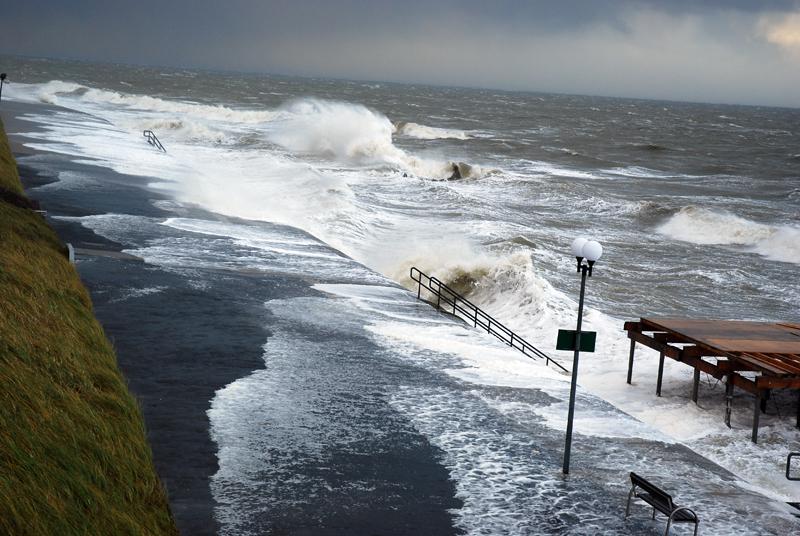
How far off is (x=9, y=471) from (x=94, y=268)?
554 inches

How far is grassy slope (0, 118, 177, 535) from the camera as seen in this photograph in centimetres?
820

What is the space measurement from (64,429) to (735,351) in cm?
1231

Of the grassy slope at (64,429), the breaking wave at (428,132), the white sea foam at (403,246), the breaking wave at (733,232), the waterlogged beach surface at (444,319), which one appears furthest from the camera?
the breaking wave at (428,132)

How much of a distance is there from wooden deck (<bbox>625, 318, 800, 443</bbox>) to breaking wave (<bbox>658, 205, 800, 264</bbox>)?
22.4m

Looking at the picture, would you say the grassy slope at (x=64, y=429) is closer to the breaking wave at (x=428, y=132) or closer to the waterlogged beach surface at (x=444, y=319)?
the waterlogged beach surface at (x=444, y=319)

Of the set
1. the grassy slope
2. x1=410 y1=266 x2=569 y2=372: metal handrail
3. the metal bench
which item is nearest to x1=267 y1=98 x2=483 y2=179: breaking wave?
x1=410 y1=266 x2=569 y2=372: metal handrail

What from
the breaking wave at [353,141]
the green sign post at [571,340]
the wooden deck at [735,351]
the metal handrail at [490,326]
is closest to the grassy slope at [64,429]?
the green sign post at [571,340]

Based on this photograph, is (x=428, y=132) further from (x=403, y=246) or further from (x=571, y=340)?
(x=571, y=340)

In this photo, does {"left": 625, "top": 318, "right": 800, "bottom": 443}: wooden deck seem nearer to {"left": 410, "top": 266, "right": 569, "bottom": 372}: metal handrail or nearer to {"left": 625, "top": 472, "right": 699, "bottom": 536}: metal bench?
{"left": 410, "top": 266, "right": 569, "bottom": 372}: metal handrail

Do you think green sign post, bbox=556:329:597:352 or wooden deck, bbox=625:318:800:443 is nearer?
green sign post, bbox=556:329:597:352

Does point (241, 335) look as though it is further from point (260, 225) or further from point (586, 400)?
point (260, 225)

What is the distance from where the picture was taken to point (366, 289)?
23.4 m

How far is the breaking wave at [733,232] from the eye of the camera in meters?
42.0

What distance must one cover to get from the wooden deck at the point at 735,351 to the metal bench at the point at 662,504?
19.4ft
